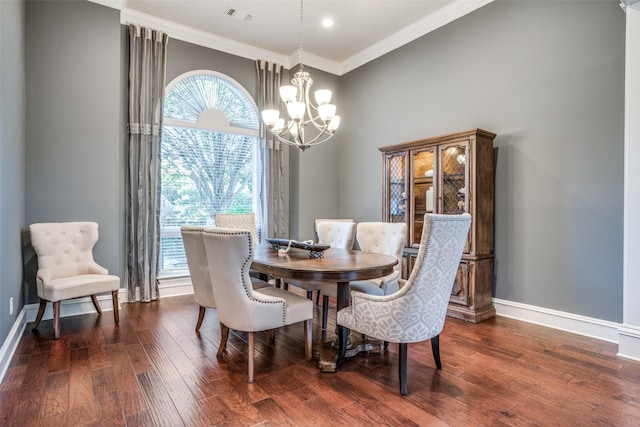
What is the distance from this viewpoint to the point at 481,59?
3.92 metres

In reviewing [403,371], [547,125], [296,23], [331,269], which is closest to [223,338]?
[331,269]

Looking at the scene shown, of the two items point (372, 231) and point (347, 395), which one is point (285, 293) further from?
point (372, 231)

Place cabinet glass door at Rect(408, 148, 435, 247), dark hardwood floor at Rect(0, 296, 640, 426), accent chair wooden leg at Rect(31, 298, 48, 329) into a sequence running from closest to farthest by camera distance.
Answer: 1. dark hardwood floor at Rect(0, 296, 640, 426)
2. accent chair wooden leg at Rect(31, 298, 48, 329)
3. cabinet glass door at Rect(408, 148, 435, 247)

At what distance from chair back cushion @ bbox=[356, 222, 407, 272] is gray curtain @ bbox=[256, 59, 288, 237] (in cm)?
212

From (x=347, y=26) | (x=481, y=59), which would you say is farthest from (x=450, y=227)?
(x=347, y=26)

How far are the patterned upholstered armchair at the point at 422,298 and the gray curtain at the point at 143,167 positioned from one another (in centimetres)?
311

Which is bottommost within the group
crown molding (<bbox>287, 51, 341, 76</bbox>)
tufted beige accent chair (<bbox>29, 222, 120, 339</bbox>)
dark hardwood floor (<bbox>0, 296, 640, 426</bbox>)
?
dark hardwood floor (<bbox>0, 296, 640, 426</bbox>)

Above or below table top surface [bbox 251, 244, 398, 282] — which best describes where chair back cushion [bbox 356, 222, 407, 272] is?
above

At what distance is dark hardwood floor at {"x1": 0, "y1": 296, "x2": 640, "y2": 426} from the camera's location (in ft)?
6.23

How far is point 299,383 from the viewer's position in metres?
2.27

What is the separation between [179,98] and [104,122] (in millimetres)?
1139

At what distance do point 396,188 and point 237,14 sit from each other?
116 inches

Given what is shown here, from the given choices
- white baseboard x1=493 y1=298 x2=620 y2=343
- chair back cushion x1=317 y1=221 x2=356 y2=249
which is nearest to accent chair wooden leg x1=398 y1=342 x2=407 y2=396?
chair back cushion x1=317 y1=221 x2=356 y2=249

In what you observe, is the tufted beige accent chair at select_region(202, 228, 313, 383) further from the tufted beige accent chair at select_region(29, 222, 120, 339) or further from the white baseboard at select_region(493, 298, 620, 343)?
the white baseboard at select_region(493, 298, 620, 343)
